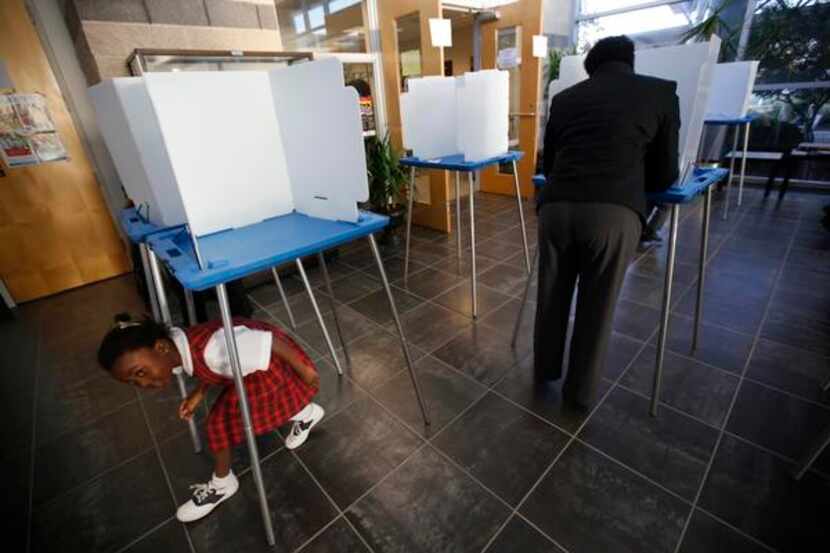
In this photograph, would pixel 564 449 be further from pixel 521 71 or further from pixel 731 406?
pixel 521 71

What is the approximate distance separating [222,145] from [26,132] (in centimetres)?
290

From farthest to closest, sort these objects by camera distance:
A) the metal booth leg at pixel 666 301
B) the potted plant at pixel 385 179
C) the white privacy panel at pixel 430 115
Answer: the potted plant at pixel 385 179 < the white privacy panel at pixel 430 115 < the metal booth leg at pixel 666 301

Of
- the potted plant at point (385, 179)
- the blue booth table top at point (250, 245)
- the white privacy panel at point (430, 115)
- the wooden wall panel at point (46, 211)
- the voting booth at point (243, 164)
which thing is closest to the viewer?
the blue booth table top at point (250, 245)

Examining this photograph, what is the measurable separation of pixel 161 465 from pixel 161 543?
14.1 inches

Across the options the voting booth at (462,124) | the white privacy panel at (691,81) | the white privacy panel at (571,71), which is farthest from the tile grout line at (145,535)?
the white privacy panel at (571,71)

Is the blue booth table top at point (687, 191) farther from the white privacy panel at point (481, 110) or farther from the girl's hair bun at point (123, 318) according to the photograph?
the girl's hair bun at point (123, 318)

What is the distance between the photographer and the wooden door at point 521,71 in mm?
4359

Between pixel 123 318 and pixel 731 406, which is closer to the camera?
pixel 123 318

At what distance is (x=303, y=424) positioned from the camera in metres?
1.62

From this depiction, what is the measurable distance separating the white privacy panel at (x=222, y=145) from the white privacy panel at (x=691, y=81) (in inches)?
56.7

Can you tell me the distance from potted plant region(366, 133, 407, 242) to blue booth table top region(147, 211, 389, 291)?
2104mm

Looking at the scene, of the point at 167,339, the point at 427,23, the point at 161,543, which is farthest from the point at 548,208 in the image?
the point at 427,23

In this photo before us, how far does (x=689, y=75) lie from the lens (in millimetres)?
1434

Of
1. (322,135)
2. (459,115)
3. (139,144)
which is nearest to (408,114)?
(459,115)
